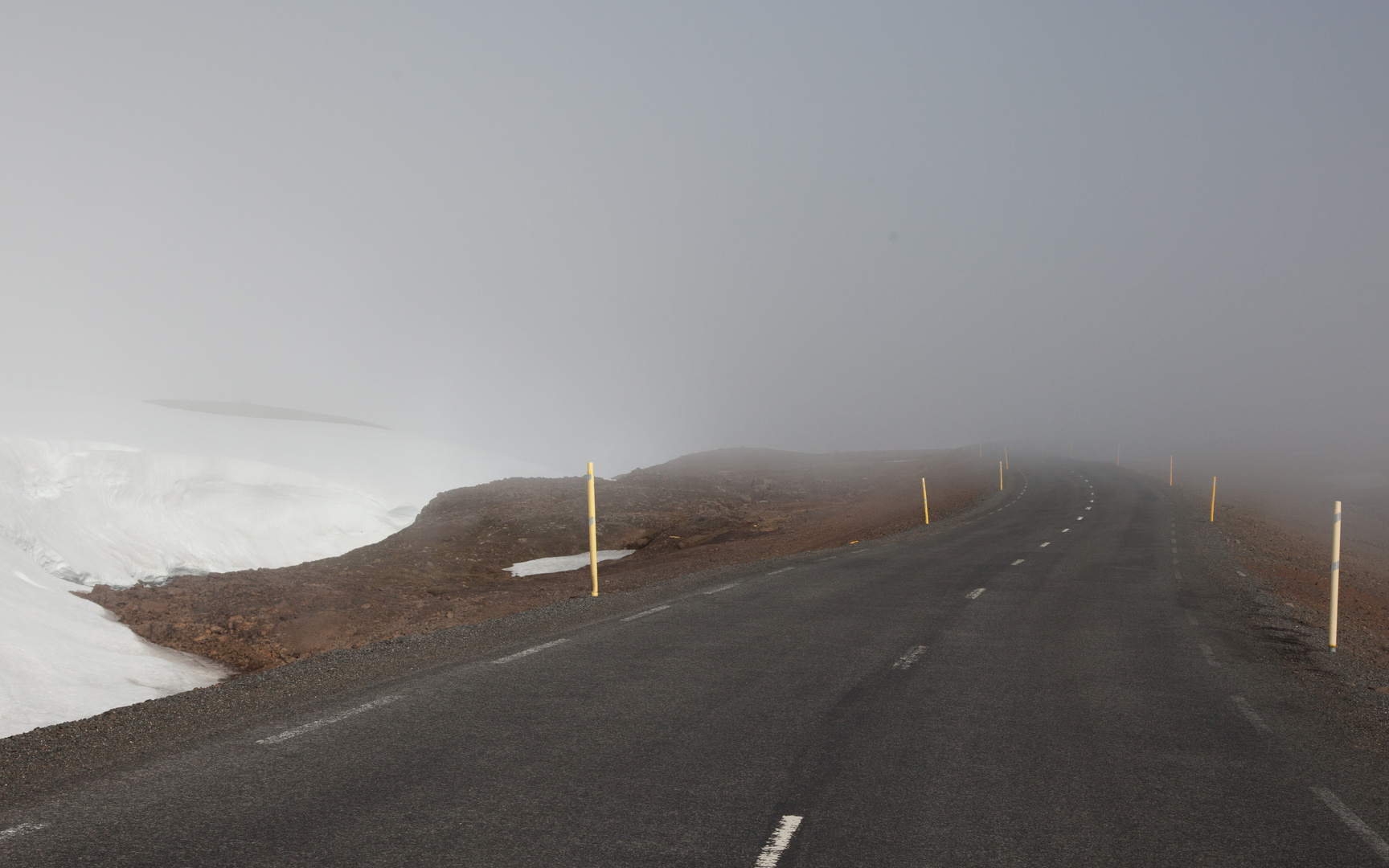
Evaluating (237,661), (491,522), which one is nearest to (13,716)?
(237,661)

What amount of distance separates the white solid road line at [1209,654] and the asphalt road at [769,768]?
4 cm

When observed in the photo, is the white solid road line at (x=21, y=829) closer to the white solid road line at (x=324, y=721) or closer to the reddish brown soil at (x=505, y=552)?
the white solid road line at (x=324, y=721)

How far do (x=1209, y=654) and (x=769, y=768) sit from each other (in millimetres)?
7747

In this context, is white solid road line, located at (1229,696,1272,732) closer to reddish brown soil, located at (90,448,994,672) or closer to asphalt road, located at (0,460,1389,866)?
asphalt road, located at (0,460,1389,866)

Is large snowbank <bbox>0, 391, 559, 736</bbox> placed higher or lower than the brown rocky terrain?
higher

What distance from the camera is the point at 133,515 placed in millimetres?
21109

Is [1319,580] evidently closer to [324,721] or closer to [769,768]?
[769,768]

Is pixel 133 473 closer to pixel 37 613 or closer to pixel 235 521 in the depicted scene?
pixel 235 521

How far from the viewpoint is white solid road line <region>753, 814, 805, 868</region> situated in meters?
4.20

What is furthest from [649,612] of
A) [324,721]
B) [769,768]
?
[769,768]

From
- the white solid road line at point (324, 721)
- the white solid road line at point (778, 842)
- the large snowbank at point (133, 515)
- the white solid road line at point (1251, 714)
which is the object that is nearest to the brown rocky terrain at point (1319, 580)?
the white solid road line at point (1251, 714)

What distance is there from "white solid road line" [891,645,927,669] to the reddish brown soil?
27.8 feet

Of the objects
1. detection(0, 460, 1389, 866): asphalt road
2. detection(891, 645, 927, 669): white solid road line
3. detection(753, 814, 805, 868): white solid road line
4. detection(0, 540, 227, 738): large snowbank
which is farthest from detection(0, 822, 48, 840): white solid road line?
detection(891, 645, 927, 669): white solid road line

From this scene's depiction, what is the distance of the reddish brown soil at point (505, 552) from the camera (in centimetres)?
1519
